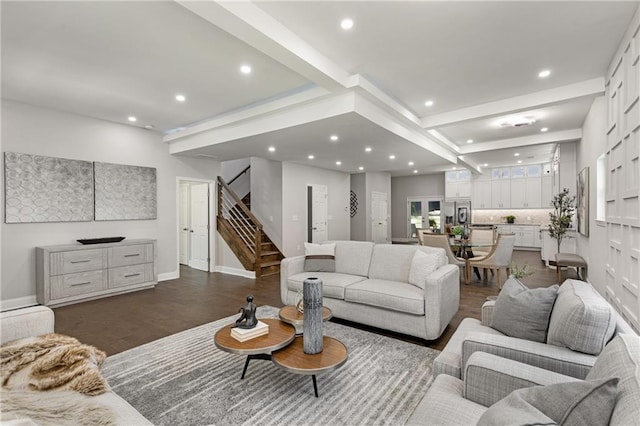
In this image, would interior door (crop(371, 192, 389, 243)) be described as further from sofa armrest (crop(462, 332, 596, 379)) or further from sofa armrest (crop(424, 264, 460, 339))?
sofa armrest (crop(462, 332, 596, 379))

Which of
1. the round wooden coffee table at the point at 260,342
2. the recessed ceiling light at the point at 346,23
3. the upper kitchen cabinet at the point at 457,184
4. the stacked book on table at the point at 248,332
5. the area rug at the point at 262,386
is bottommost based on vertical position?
the area rug at the point at 262,386

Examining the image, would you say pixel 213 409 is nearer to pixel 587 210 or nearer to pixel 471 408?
pixel 471 408

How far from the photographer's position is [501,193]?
10.7 meters

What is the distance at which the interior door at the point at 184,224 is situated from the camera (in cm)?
795

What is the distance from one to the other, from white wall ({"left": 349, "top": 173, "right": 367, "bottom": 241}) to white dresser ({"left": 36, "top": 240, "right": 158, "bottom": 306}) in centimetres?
642

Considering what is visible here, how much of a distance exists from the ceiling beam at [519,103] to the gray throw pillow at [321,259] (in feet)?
9.40

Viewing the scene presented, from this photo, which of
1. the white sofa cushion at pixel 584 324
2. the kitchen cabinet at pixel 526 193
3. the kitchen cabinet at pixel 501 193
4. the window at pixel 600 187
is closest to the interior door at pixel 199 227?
the white sofa cushion at pixel 584 324

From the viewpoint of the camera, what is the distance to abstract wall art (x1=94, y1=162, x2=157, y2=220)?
532 centimetres

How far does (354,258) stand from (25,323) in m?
3.19

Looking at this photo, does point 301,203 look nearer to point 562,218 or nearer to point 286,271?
point 286,271

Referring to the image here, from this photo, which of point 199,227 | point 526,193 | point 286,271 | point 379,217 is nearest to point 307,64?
point 286,271

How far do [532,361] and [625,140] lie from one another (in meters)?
2.57

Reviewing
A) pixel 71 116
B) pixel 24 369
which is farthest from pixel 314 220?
pixel 24 369

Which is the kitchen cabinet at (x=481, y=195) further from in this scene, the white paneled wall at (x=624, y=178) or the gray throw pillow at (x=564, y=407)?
the gray throw pillow at (x=564, y=407)
